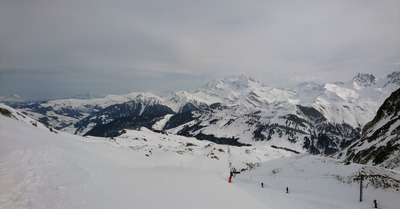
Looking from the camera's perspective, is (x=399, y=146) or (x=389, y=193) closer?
(x=389, y=193)

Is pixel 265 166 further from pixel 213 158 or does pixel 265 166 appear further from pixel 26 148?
pixel 26 148

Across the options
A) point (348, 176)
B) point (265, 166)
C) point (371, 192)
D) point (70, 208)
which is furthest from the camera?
point (265, 166)

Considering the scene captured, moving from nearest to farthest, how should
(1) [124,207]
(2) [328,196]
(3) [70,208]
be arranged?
1. (3) [70,208]
2. (1) [124,207]
3. (2) [328,196]

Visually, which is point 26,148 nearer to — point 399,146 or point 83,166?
point 83,166

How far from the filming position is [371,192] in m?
29.7

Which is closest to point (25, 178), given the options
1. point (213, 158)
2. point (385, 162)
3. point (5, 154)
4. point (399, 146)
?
point (5, 154)

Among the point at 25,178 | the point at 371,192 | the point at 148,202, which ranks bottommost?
the point at 371,192

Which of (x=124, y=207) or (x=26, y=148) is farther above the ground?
(x=26, y=148)

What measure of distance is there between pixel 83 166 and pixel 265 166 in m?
50.9

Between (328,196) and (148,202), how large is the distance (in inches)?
1288

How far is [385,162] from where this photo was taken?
152 feet

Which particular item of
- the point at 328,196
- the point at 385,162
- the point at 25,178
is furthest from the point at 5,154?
the point at 385,162

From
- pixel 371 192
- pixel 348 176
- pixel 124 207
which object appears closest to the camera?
pixel 124 207

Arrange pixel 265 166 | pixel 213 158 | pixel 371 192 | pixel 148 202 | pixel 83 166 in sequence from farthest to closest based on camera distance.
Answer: pixel 213 158
pixel 265 166
pixel 371 192
pixel 83 166
pixel 148 202
